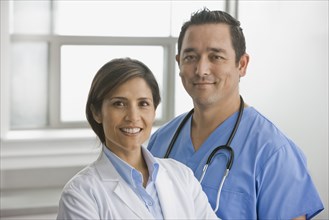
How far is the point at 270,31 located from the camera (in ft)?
9.09

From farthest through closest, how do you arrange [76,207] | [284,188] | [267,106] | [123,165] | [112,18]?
[267,106]
[112,18]
[284,188]
[123,165]
[76,207]

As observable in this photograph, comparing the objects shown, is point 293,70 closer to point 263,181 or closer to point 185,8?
point 185,8

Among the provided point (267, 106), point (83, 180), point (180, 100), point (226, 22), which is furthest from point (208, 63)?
point (267, 106)

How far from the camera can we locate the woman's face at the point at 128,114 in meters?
1.22

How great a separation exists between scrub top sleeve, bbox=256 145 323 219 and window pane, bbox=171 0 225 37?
1.34 m

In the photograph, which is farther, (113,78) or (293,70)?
(293,70)

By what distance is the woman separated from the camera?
46.7 inches

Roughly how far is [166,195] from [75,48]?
61.4 inches

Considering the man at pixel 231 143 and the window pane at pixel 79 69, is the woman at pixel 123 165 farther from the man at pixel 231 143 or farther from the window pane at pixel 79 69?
the window pane at pixel 79 69

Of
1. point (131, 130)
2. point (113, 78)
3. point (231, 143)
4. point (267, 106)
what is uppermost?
point (113, 78)

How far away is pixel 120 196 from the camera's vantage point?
1216mm

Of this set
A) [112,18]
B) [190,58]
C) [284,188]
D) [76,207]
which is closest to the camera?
[76,207]

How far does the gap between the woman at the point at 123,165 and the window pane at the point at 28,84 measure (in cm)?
139

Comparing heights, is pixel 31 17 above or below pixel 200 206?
above
